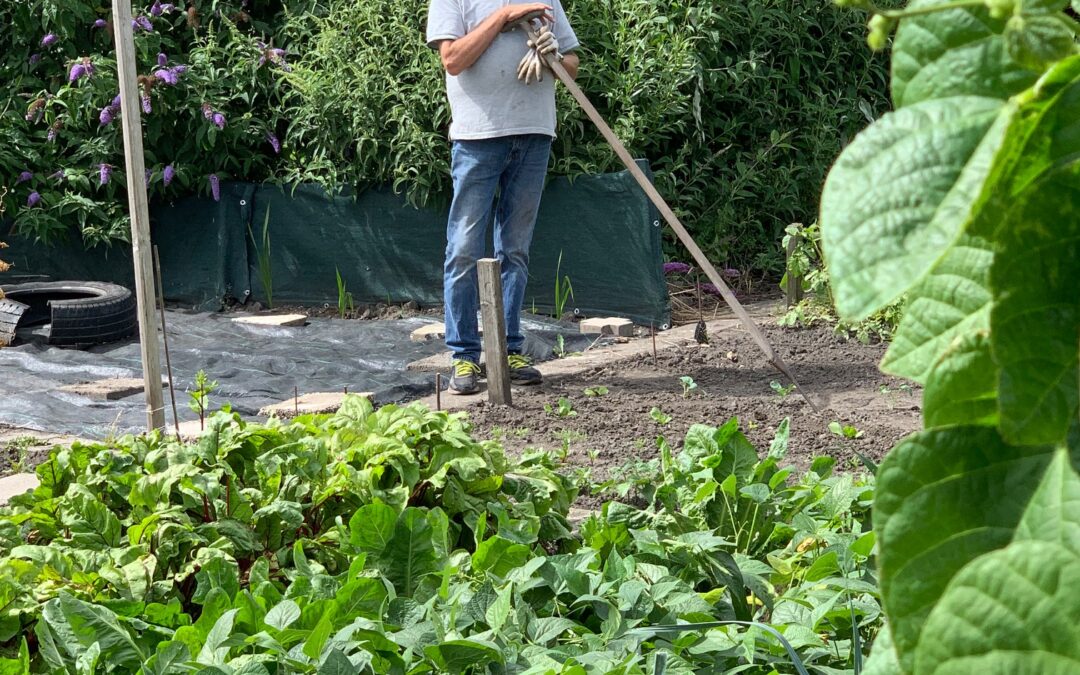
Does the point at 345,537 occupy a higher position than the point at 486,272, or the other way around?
the point at 486,272

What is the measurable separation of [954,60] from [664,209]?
420 centimetres

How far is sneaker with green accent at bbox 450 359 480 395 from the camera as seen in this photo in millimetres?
5430

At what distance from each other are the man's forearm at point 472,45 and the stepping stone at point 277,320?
104 inches

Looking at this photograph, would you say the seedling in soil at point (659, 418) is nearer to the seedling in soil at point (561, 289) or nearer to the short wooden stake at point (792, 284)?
the short wooden stake at point (792, 284)

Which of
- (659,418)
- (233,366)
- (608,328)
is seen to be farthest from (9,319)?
(659,418)

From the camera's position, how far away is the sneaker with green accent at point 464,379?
5430 millimetres

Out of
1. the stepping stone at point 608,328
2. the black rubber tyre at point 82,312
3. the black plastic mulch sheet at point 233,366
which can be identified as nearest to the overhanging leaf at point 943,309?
the black plastic mulch sheet at point 233,366

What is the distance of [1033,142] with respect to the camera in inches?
15.0

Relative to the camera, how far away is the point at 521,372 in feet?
18.0

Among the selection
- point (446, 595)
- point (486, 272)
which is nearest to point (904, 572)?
point (446, 595)

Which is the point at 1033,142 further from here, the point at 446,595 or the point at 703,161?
the point at 703,161

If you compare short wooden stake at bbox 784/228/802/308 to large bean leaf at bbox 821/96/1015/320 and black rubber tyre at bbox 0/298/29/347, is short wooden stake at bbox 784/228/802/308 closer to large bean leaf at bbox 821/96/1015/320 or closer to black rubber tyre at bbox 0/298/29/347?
black rubber tyre at bbox 0/298/29/347

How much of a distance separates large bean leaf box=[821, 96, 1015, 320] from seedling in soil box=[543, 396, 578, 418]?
451 centimetres

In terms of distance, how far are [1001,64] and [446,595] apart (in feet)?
5.84
